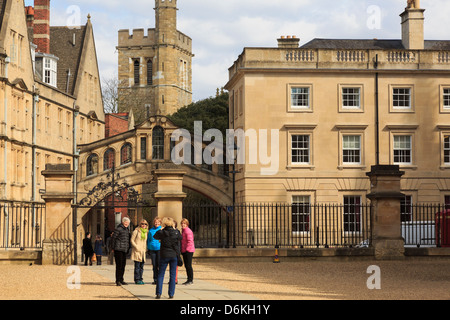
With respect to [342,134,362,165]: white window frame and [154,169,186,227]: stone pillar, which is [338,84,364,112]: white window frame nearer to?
[342,134,362,165]: white window frame

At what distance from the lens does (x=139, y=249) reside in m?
19.7

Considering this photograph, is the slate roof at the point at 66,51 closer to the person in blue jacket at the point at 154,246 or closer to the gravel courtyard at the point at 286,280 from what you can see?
the gravel courtyard at the point at 286,280

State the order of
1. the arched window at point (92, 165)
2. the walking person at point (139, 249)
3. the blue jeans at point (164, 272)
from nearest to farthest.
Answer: the blue jeans at point (164, 272)
the walking person at point (139, 249)
the arched window at point (92, 165)

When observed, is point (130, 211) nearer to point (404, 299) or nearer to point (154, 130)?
point (154, 130)

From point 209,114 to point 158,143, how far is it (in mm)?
23663

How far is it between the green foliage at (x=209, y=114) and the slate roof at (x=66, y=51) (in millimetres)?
15865

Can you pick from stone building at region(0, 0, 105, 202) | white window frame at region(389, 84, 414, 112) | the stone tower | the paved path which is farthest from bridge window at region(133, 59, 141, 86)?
the paved path

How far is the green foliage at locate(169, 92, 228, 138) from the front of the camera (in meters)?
72.8

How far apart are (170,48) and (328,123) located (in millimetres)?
72688

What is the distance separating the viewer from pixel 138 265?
19562mm

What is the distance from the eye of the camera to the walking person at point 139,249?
A: 1956 centimetres

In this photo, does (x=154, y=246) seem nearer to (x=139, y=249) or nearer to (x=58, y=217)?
(x=139, y=249)

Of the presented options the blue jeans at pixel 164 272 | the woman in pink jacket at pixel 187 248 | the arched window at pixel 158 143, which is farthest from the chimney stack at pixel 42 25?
the blue jeans at pixel 164 272

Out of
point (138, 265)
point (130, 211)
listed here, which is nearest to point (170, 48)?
point (130, 211)
